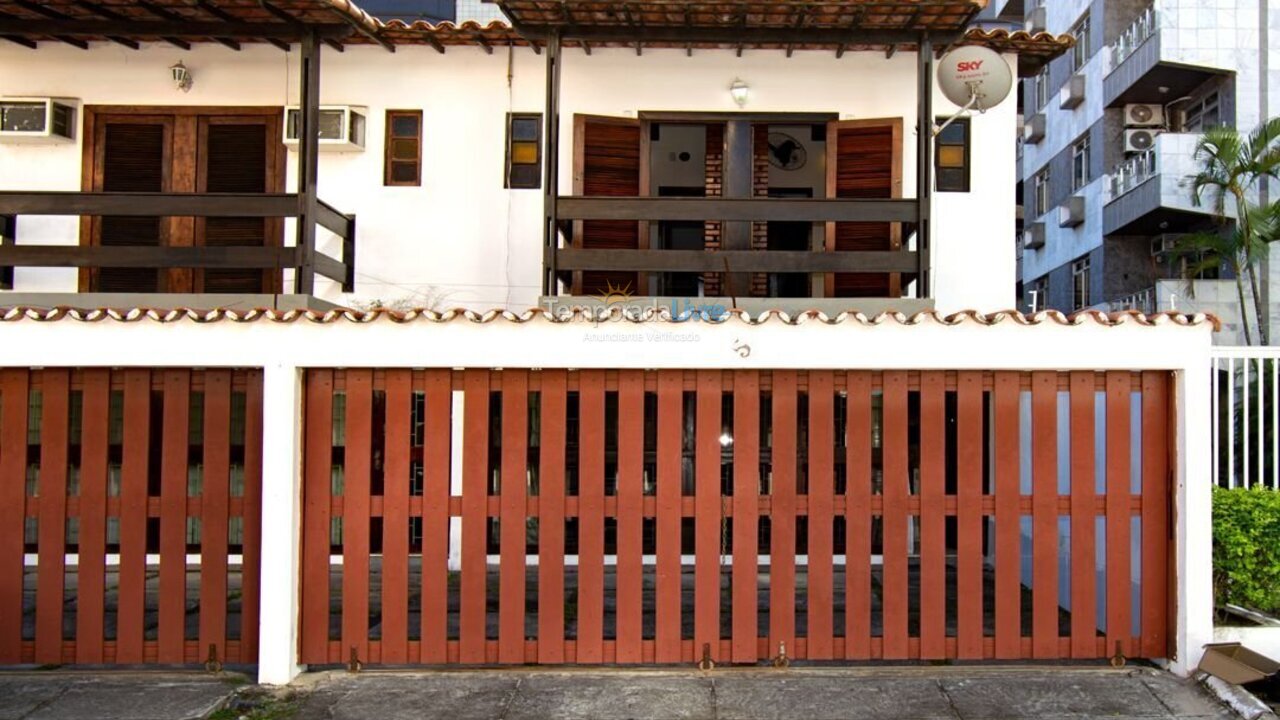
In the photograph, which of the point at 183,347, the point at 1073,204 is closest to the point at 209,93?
the point at 183,347

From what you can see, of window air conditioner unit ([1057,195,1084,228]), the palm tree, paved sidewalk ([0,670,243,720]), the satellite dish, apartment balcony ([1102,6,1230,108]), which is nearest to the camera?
paved sidewalk ([0,670,243,720])

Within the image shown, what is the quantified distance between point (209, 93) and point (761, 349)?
7585mm

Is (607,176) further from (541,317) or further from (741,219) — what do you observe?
(541,317)

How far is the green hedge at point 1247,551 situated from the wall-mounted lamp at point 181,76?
1129cm

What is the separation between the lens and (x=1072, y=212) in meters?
18.0

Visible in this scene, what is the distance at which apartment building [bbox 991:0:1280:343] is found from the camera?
14.2 metres

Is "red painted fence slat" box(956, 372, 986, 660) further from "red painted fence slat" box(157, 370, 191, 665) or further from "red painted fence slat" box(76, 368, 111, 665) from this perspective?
"red painted fence slat" box(76, 368, 111, 665)

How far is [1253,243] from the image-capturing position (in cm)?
1212

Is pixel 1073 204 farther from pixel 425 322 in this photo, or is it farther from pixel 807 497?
pixel 425 322

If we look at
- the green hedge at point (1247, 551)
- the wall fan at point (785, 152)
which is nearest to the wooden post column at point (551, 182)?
the wall fan at point (785, 152)

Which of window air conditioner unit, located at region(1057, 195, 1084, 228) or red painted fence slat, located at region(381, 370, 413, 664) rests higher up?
window air conditioner unit, located at region(1057, 195, 1084, 228)

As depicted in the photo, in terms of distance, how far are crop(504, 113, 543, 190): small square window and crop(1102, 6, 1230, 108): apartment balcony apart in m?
11.9

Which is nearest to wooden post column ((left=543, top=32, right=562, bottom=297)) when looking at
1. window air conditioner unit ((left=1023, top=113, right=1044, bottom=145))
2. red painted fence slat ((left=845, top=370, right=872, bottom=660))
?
red painted fence slat ((left=845, top=370, right=872, bottom=660))

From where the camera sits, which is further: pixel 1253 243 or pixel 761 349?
pixel 1253 243
